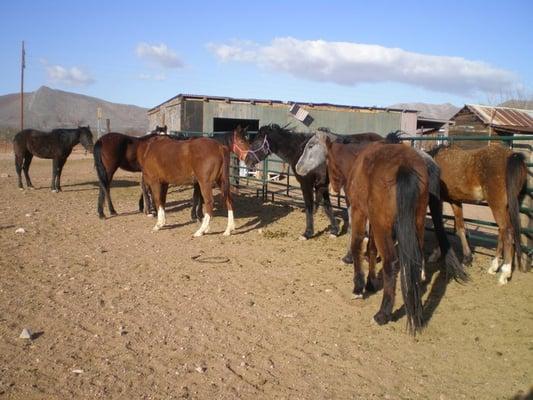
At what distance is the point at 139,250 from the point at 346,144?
3.54m

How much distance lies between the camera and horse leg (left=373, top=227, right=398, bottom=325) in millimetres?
4109

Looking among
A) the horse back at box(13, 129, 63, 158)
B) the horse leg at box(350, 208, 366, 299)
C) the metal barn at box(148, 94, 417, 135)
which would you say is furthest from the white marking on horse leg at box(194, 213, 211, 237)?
the metal barn at box(148, 94, 417, 135)

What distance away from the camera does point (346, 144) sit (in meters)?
6.05

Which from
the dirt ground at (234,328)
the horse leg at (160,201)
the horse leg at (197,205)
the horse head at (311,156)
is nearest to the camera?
the dirt ground at (234,328)

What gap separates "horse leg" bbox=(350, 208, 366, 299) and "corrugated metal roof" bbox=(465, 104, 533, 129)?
20.6m

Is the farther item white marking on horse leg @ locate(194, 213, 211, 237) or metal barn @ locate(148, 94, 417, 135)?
metal barn @ locate(148, 94, 417, 135)

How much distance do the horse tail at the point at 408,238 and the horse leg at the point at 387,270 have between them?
0.58 ft

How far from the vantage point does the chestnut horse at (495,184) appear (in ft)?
17.6

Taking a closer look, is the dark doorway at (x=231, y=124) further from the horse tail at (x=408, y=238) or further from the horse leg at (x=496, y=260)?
the horse tail at (x=408, y=238)

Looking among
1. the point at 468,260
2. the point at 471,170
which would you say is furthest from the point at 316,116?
the point at 471,170

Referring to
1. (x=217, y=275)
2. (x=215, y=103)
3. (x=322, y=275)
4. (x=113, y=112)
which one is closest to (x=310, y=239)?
(x=322, y=275)

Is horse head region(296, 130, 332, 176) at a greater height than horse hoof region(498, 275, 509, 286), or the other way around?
horse head region(296, 130, 332, 176)

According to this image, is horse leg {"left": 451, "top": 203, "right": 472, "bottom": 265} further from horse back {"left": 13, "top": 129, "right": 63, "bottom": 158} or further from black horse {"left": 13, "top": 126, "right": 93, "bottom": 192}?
horse back {"left": 13, "top": 129, "right": 63, "bottom": 158}

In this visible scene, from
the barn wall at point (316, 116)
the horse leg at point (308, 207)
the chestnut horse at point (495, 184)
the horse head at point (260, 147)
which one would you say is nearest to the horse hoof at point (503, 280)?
the chestnut horse at point (495, 184)
